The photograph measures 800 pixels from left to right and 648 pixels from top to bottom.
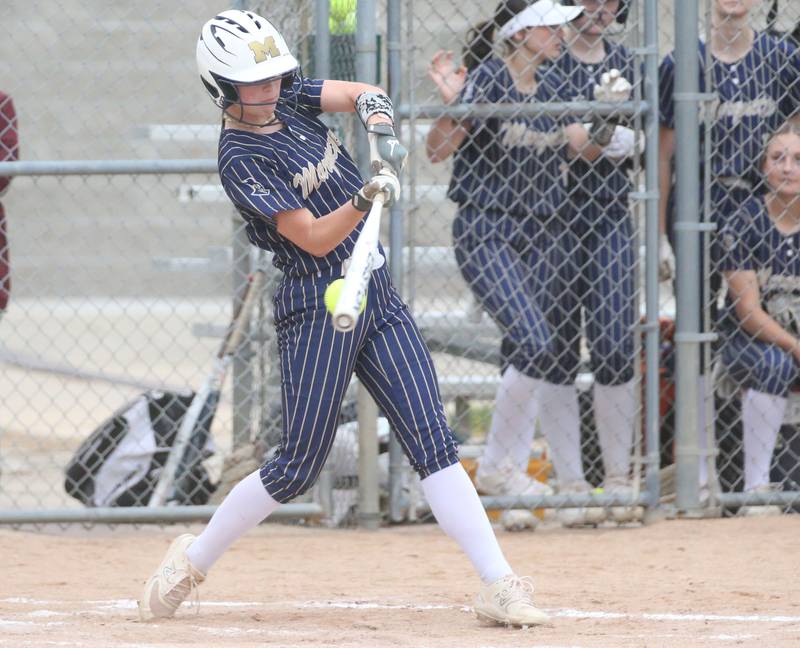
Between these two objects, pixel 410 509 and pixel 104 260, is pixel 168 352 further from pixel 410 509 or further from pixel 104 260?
pixel 410 509

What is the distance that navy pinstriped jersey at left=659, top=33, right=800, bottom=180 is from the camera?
5.78m

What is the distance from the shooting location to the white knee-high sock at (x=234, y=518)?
411 cm

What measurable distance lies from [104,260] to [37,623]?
8612 mm

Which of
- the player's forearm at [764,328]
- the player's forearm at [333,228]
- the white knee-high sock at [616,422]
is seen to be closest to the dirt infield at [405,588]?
the white knee-high sock at [616,422]

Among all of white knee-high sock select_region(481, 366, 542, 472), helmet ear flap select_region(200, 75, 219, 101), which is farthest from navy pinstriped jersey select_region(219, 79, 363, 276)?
white knee-high sock select_region(481, 366, 542, 472)

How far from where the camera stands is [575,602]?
445cm

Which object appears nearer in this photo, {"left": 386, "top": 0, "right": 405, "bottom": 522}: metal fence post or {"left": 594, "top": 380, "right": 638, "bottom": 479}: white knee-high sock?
{"left": 386, "top": 0, "right": 405, "bottom": 522}: metal fence post

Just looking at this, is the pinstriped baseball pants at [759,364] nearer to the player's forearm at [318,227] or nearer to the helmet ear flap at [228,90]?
the player's forearm at [318,227]

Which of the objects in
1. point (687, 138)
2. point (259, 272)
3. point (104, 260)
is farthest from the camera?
point (104, 260)

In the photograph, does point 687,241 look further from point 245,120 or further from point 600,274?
point 245,120

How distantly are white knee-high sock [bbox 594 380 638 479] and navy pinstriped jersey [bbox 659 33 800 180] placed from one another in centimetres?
96

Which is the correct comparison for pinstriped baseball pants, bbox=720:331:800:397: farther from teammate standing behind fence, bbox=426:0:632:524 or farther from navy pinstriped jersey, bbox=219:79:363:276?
navy pinstriped jersey, bbox=219:79:363:276

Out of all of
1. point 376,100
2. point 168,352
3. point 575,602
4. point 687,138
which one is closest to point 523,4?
point 687,138

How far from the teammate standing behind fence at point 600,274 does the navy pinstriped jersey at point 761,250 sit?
395 mm
